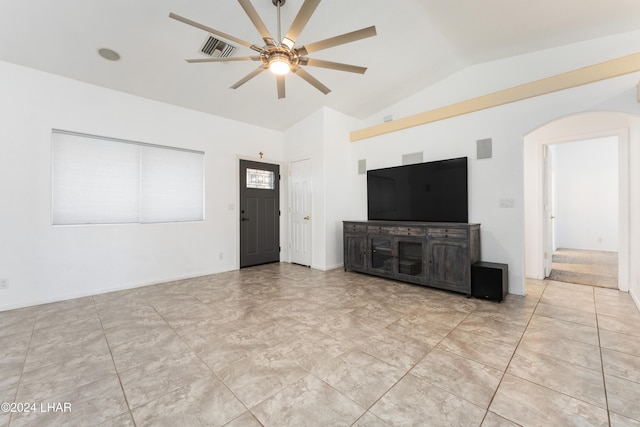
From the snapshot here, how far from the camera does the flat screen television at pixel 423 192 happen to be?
389cm

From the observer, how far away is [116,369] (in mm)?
1949

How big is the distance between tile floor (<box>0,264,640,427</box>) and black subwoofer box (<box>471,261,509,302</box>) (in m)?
0.14

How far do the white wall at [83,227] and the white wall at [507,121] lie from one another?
3892mm

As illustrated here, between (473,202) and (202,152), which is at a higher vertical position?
(202,152)

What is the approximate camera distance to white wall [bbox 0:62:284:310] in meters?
3.20

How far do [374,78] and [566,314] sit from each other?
12.9ft

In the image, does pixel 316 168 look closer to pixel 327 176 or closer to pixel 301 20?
pixel 327 176

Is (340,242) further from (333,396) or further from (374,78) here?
(333,396)

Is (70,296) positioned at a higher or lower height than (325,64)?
lower

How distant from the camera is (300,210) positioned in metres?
5.60

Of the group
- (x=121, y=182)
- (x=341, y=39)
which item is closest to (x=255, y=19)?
(x=341, y=39)

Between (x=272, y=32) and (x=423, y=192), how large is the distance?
304cm

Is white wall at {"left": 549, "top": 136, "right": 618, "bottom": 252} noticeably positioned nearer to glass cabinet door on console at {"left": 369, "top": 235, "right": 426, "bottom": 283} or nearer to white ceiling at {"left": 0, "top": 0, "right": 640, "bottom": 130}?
white ceiling at {"left": 0, "top": 0, "right": 640, "bottom": 130}

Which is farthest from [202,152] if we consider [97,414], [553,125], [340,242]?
[553,125]
